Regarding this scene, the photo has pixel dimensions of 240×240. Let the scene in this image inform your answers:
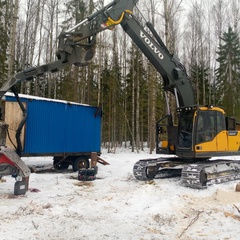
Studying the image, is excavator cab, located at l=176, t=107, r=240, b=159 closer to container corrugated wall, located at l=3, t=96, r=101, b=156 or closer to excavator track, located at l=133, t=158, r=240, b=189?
excavator track, located at l=133, t=158, r=240, b=189

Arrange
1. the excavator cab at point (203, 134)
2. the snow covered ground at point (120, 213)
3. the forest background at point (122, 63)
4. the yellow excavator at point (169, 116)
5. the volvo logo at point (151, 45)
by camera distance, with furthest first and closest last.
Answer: the forest background at point (122, 63)
the volvo logo at point (151, 45)
the excavator cab at point (203, 134)
the yellow excavator at point (169, 116)
the snow covered ground at point (120, 213)

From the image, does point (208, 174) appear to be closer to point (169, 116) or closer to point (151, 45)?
point (169, 116)

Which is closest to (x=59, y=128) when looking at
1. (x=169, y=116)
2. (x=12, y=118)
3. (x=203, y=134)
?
(x=12, y=118)

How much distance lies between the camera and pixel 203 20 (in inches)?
1245

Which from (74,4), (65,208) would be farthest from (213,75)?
(65,208)

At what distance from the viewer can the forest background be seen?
78.7 ft

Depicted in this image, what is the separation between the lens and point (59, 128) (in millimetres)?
12625

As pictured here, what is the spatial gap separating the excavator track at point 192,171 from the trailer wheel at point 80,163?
4376mm

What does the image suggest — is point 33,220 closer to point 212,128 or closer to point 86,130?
point 212,128

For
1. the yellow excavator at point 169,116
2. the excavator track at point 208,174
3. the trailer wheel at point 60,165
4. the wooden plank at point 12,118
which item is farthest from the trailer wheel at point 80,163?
the excavator track at point 208,174

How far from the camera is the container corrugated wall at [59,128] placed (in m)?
11.6

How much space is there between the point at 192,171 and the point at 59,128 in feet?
21.8

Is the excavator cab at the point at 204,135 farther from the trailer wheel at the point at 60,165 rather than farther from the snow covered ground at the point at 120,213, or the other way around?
the trailer wheel at the point at 60,165

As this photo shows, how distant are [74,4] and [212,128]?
21977 mm
